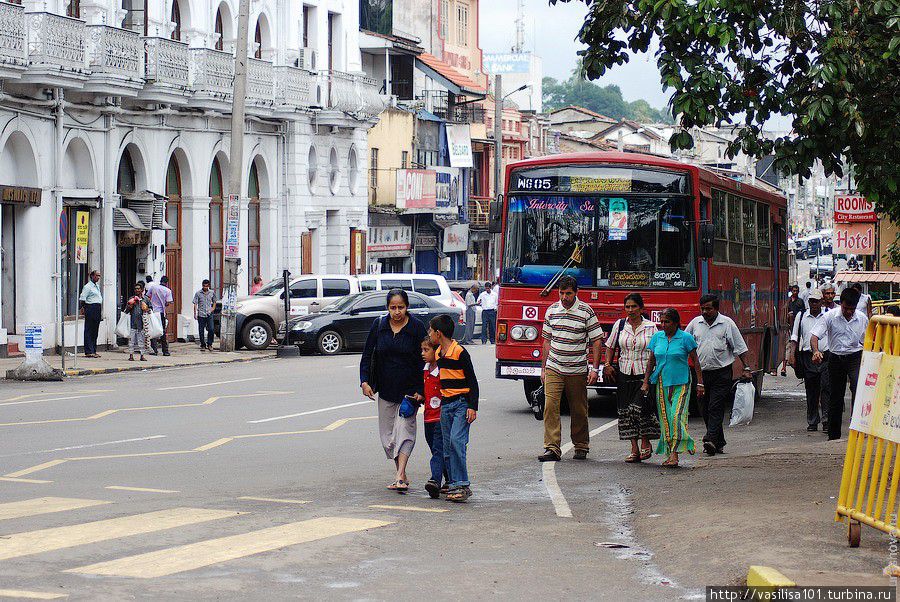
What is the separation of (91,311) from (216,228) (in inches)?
401

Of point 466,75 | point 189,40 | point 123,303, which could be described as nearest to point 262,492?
point 123,303

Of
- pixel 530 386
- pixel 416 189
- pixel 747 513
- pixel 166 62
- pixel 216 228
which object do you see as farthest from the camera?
pixel 416 189

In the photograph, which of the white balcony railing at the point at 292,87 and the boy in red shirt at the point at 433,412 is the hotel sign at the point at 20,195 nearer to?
the white balcony railing at the point at 292,87

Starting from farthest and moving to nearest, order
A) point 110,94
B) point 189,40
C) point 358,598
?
1. point 189,40
2. point 110,94
3. point 358,598

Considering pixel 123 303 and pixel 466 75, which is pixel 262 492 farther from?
pixel 466 75

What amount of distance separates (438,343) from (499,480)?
1945 millimetres

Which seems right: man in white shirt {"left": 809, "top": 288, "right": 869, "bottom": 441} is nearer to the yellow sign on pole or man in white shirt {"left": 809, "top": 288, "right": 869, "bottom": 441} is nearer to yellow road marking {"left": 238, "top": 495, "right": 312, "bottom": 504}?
yellow road marking {"left": 238, "top": 495, "right": 312, "bottom": 504}

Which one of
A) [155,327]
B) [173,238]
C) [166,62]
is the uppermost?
[166,62]

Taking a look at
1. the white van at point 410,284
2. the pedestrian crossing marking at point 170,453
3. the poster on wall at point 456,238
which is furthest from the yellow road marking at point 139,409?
the poster on wall at point 456,238

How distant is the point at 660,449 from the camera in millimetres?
15406

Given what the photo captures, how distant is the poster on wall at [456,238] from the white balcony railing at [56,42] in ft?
122

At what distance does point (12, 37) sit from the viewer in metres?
30.1

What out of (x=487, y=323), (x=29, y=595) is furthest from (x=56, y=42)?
(x=29, y=595)

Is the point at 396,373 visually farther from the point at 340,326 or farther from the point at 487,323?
the point at 487,323
